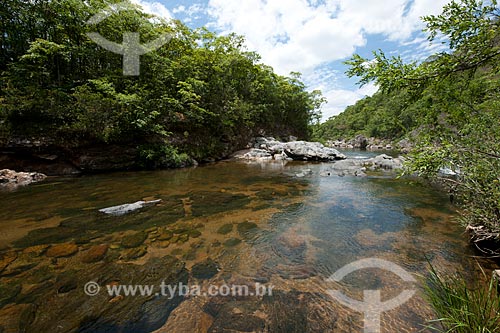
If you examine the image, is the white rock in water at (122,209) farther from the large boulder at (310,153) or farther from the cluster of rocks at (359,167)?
the large boulder at (310,153)

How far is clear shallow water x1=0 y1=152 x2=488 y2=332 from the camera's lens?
8.32 feet

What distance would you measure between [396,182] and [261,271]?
9.87 meters

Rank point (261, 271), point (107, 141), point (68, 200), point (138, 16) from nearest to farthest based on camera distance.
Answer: point (261, 271), point (68, 200), point (107, 141), point (138, 16)

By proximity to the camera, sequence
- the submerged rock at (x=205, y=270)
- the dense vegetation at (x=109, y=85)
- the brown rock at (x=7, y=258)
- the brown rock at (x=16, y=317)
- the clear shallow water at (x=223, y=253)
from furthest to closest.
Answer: the dense vegetation at (x=109, y=85), the brown rock at (x=7, y=258), the submerged rock at (x=205, y=270), the clear shallow water at (x=223, y=253), the brown rock at (x=16, y=317)

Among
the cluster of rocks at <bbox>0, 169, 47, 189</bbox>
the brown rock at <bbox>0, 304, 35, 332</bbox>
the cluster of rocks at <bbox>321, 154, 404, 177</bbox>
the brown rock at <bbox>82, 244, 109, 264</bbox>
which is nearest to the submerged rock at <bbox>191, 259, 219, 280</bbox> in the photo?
the brown rock at <bbox>82, 244, 109, 264</bbox>

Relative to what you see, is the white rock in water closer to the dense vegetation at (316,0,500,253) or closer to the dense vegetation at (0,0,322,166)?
the dense vegetation at (316,0,500,253)

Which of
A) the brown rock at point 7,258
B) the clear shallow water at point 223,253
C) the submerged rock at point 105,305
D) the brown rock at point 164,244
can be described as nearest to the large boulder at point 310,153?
the clear shallow water at point 223,253

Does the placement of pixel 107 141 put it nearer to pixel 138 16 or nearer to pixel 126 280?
pixel 138 16

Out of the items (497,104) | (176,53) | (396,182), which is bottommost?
(396,182)

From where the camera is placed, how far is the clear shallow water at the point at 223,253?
254cm

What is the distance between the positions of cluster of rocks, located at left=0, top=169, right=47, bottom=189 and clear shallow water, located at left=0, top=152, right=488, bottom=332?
8.53 feet

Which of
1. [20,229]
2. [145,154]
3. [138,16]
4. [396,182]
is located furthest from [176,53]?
[396,182]

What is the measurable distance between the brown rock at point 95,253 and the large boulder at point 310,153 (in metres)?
18.3

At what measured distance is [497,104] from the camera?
266 cm
